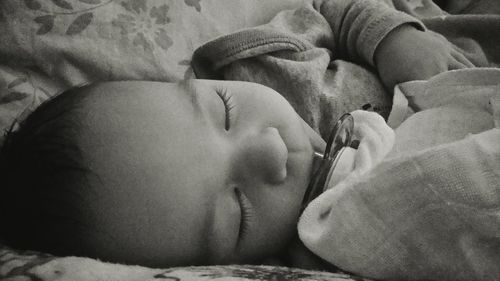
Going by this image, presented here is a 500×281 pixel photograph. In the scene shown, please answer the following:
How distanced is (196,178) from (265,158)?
117 mm

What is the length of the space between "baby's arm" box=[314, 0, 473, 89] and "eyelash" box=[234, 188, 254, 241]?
545 mm

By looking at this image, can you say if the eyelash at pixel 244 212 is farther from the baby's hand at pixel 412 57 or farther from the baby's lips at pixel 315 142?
the baby's hand at pixel 412 57

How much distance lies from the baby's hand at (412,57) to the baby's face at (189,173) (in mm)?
393

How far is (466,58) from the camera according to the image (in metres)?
1.07

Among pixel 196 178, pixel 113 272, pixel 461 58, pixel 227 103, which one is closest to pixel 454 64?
pixel 461 58

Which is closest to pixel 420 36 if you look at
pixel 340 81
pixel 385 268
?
pixel 340 81

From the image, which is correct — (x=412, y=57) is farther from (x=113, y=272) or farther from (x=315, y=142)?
(x=113, y=272)

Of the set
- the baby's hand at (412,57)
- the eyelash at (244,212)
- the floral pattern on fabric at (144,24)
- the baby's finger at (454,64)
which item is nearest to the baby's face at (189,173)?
the eyelash at (244,212)

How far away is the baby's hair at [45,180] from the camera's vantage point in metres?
0.60

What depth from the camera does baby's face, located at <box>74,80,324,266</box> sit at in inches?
24.0

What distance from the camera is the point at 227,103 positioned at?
2.44ft

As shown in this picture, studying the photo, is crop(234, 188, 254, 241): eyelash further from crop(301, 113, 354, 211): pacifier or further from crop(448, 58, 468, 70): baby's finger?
crop(448, 58, 468, 70): baby's finger

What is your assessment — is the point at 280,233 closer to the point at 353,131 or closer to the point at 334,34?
the point at 353,131

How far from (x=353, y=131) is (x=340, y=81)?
0.64ft
